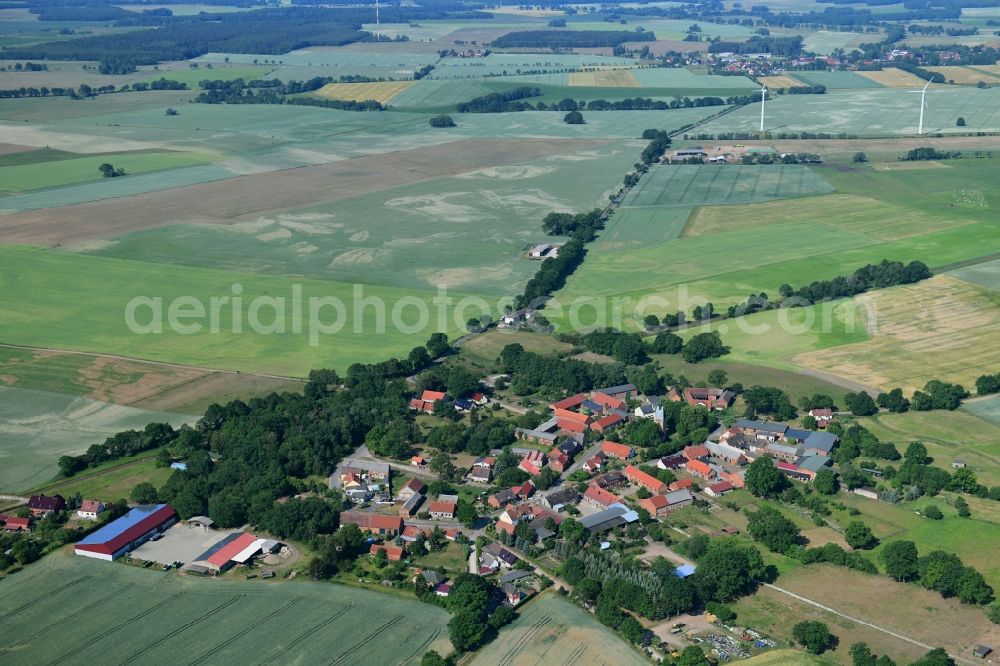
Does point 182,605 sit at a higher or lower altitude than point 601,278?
lower

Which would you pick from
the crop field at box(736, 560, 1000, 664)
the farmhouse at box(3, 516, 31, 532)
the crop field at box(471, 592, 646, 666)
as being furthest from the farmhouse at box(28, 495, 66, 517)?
the crop field at box(736, 560, 1000, 664)

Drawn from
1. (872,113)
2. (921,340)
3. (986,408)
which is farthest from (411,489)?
(872,113)

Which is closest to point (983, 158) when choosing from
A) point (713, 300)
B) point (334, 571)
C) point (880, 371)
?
point (713, 300)

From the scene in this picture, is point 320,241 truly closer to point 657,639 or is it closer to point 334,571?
point 334,571

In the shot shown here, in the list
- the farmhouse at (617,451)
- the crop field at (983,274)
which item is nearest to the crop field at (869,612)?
the farmhouse at (617,451)

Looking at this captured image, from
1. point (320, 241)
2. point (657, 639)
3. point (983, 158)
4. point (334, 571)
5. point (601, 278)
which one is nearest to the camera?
point (657, 639)

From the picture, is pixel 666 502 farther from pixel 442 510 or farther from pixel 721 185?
pixel 721 185
